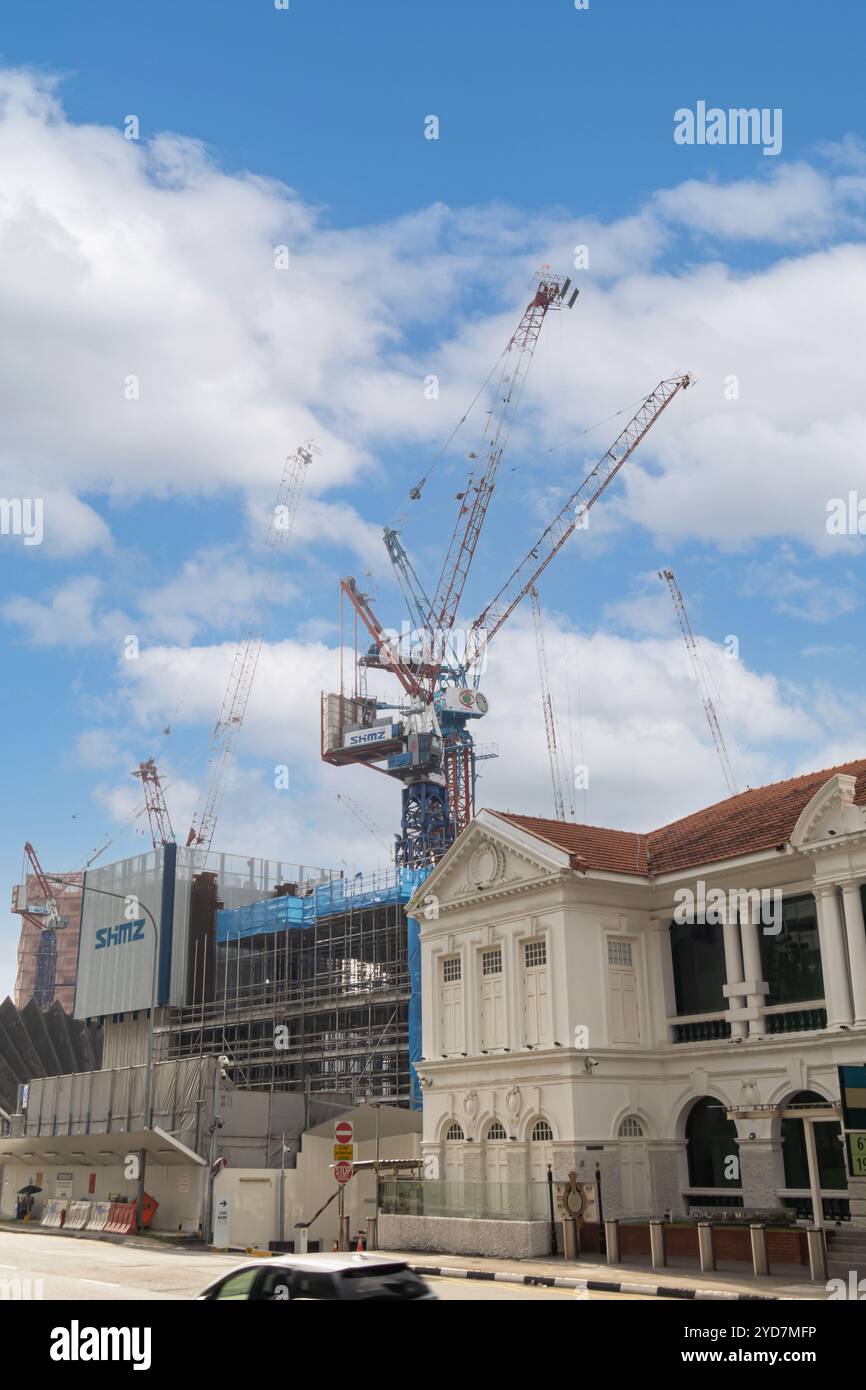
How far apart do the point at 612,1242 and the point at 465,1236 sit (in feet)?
17.9

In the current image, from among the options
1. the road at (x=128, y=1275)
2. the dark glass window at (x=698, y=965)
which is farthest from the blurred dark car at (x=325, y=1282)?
the dark glass window at (x=698, y=965)

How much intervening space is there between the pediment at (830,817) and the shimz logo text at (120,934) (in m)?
59.5

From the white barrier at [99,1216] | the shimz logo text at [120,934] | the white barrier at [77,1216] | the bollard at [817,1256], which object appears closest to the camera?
the bollard at [817,1256]

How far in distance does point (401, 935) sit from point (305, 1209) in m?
26.9

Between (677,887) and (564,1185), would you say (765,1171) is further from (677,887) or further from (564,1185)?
(677,887)

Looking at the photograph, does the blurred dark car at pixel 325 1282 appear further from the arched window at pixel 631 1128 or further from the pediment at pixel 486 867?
the arched window at pixel 631 1128

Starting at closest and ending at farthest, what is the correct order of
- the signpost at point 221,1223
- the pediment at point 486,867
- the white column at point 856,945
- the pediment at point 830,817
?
the white column at point 856,945, the pediment at point 830,817, the pediment at point 486,867, the signpost at point 221,1223

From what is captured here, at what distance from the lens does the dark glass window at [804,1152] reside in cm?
3166

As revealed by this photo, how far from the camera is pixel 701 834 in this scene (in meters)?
38.9

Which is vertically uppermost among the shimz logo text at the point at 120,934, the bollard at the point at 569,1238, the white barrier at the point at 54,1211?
the shimz logo text at the point at 120,934

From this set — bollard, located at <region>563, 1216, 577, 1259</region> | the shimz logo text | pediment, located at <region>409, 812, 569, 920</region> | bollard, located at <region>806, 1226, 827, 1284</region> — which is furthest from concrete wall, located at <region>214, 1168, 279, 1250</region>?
the shimz logo text

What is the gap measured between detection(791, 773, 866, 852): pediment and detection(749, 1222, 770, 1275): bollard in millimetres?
9243

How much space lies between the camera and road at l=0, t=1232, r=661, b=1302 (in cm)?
2392

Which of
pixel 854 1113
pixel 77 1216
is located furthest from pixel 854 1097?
pixel 77 1216
